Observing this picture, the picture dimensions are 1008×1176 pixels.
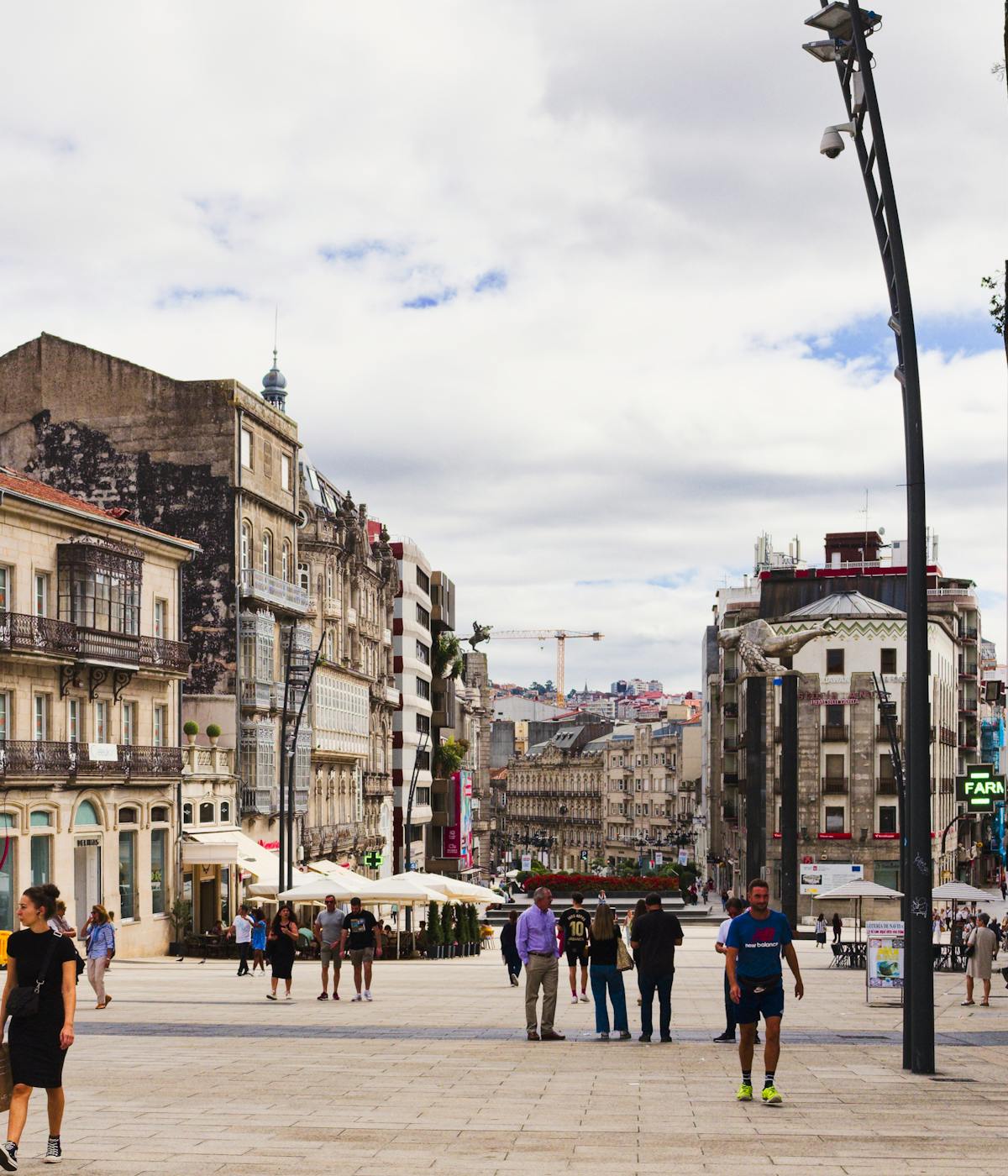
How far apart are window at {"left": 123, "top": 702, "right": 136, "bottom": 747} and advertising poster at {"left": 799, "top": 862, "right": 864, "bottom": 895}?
4166 cm

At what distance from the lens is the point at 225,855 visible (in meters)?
50.9

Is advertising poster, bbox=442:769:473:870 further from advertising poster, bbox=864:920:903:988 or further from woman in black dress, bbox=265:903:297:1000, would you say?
woman in black dress, bbox=265:903:297:1000

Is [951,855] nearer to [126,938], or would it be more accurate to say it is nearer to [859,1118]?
[126,938]

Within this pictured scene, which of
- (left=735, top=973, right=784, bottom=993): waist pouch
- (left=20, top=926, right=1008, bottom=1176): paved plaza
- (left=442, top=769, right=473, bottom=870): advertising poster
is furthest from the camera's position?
(left=442, top=769, right=473, bottom=870): advertising poster

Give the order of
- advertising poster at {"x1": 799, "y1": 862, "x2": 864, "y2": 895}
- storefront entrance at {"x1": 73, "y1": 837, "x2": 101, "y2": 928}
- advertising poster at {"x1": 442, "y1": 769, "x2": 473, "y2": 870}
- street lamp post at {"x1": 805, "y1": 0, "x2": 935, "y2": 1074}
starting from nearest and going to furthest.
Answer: street lamp post at {"x1": 805, "y1": 0, "x2": 935, "y2": 1074}, storefront entrance at {"x1": 73, "y1": 837, "x2": 101, "y2": 928}, advertising poster at {"x1": 799, "y1": 862, "x2": 864, "y2": 895}, advertising poster at {"x1": 442, "y1": 769, "x2": 473, "y2": 870}

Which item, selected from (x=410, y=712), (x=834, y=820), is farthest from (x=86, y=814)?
(x=410, y=712)

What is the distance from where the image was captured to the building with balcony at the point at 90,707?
41.6 m

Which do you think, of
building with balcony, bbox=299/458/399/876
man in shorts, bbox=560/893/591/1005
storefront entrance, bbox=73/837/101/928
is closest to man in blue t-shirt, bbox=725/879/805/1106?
man in shorts, bbox=560/893/591/1005

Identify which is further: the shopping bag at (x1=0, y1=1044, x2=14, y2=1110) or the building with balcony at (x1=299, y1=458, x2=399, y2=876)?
the building with balcony at (x1=299, y1=458, x2=399, y2=876)

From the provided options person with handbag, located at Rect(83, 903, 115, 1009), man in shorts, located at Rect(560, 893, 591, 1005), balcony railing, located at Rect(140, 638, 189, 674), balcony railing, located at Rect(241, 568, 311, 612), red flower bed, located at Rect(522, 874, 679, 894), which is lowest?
red flower bed, located at Rect(522, 874, 679, 894)

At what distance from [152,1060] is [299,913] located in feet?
155

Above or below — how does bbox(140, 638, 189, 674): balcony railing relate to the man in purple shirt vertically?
above

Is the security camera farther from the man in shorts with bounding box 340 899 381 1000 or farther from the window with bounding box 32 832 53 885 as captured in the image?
the window with bounding box 32 832 53 885

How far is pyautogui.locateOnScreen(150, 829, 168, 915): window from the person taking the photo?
48.8 m
